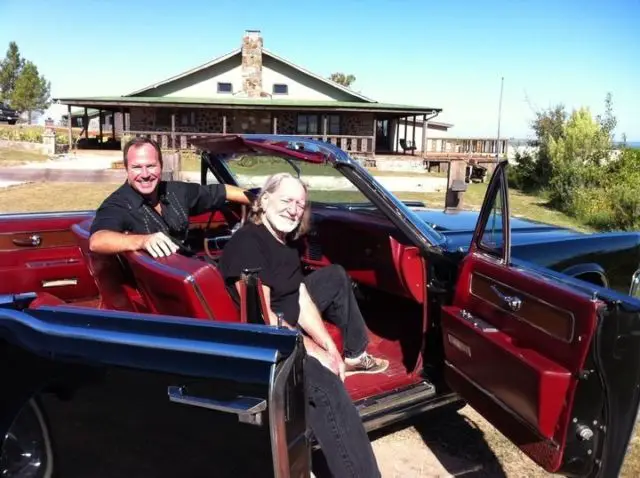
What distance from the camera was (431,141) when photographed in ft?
122

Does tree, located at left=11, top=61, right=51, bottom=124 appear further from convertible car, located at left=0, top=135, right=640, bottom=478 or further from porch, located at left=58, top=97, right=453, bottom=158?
convertible car, located at left=0, top=135, right=640, bottom=478

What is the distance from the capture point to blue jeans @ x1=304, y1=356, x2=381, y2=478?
212 cm

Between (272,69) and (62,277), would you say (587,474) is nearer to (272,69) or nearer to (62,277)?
(62,277)

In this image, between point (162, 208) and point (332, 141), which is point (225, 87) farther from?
point (162, 208)

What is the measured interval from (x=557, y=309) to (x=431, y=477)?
1.21 metres

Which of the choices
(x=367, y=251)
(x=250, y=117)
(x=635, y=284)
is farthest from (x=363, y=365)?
(x=250, y=117)

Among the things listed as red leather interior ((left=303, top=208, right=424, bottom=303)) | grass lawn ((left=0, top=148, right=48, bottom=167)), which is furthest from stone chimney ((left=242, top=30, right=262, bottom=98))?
red leather interior ((left=303, top=208, right=424, bottom=303))

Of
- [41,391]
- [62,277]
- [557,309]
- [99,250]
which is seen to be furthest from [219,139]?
[557,309]

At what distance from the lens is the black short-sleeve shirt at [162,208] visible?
9.27 ft

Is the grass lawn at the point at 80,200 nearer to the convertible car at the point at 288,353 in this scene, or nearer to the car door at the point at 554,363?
the convertible car at the point at 288,353

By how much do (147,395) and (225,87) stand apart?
2886 cm

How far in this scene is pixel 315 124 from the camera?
1136 inches

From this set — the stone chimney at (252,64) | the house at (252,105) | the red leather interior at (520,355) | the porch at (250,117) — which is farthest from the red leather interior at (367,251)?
the stone chimney at (252,64)

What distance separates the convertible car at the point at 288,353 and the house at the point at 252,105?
23117 mm
